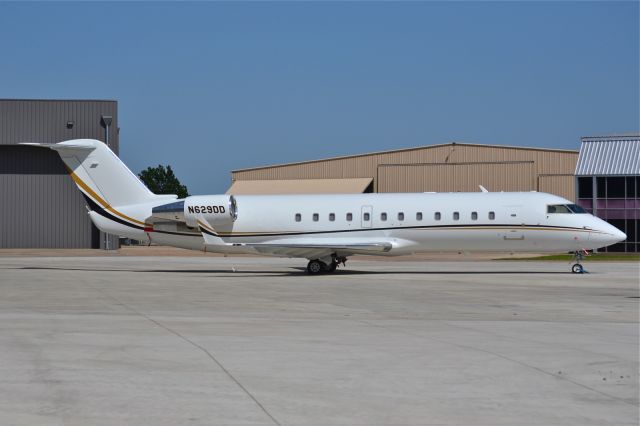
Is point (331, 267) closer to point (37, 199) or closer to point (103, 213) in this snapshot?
point (103, 213)

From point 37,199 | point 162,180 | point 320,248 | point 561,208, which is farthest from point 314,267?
point 162,180

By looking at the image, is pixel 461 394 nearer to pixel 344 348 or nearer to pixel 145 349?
pixel 344 348

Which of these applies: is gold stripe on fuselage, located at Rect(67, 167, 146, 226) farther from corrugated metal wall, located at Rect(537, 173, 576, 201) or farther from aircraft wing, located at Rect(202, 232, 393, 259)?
corrugated metal wall, located at Rect(537, 173, 576, 201)

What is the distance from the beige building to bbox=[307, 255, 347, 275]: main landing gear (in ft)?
111

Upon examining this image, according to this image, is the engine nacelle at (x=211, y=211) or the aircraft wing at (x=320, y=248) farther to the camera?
the engine nacelle at (x=211, y=211)

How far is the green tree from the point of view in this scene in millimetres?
152875

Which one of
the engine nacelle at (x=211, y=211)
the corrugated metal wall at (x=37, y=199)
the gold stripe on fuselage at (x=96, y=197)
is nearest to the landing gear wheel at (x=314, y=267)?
the engine nacelle at (x=211, y=211)

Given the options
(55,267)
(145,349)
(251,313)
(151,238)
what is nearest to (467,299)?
(251,313)

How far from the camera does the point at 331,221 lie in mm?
33000

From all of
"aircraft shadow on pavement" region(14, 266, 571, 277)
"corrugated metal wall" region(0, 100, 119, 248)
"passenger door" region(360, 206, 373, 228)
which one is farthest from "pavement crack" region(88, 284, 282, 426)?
"corrugated metal wall" region(0, 100, 119, 248)

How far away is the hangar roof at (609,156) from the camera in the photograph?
58.2 m

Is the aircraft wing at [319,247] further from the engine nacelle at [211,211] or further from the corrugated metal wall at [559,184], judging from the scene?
the corrugated metal wall at [559,184]

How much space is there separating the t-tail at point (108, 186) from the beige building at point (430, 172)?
1368 inches

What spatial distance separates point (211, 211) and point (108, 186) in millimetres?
4362
